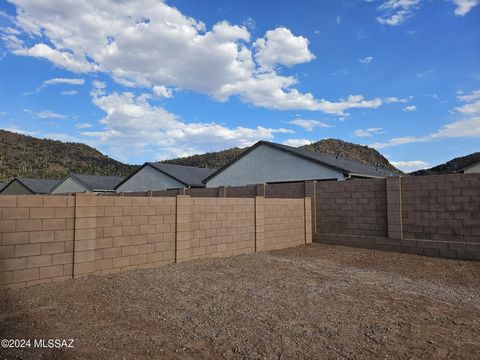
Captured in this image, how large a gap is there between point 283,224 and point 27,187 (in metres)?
37.3

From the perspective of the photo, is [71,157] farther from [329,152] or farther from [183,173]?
[329,152]

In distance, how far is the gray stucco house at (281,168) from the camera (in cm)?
1794

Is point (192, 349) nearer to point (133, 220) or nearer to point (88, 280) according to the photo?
point (88, 280)

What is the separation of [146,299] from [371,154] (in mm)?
64385

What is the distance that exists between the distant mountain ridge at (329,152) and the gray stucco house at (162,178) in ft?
86.9

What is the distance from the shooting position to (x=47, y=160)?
2280 inches

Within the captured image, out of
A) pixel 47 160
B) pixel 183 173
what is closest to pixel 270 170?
pixel 183 173

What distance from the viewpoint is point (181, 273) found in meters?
7.77

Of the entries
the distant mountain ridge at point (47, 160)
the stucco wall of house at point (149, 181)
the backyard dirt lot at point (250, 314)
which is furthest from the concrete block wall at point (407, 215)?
the distant mountain ridge at point (47, 160)

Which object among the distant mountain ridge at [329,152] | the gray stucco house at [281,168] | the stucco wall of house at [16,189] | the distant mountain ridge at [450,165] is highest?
the distant mountain ridge at [329,152]

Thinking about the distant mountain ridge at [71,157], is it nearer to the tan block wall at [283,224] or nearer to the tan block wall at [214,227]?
the tan block wall at [283,224]

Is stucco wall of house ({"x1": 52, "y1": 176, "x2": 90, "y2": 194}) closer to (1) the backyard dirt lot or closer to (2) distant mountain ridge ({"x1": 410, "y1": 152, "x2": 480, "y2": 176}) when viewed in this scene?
(1) the backyard dirt lot

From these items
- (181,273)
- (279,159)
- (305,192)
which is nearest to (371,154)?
(279,159)

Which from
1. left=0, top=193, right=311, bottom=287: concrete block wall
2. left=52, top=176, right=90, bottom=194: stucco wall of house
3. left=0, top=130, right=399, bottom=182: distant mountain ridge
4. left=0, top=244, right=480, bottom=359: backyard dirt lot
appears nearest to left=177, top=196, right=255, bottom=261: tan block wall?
left=0, top=193, right=311, bottom=287: concrete block wall
